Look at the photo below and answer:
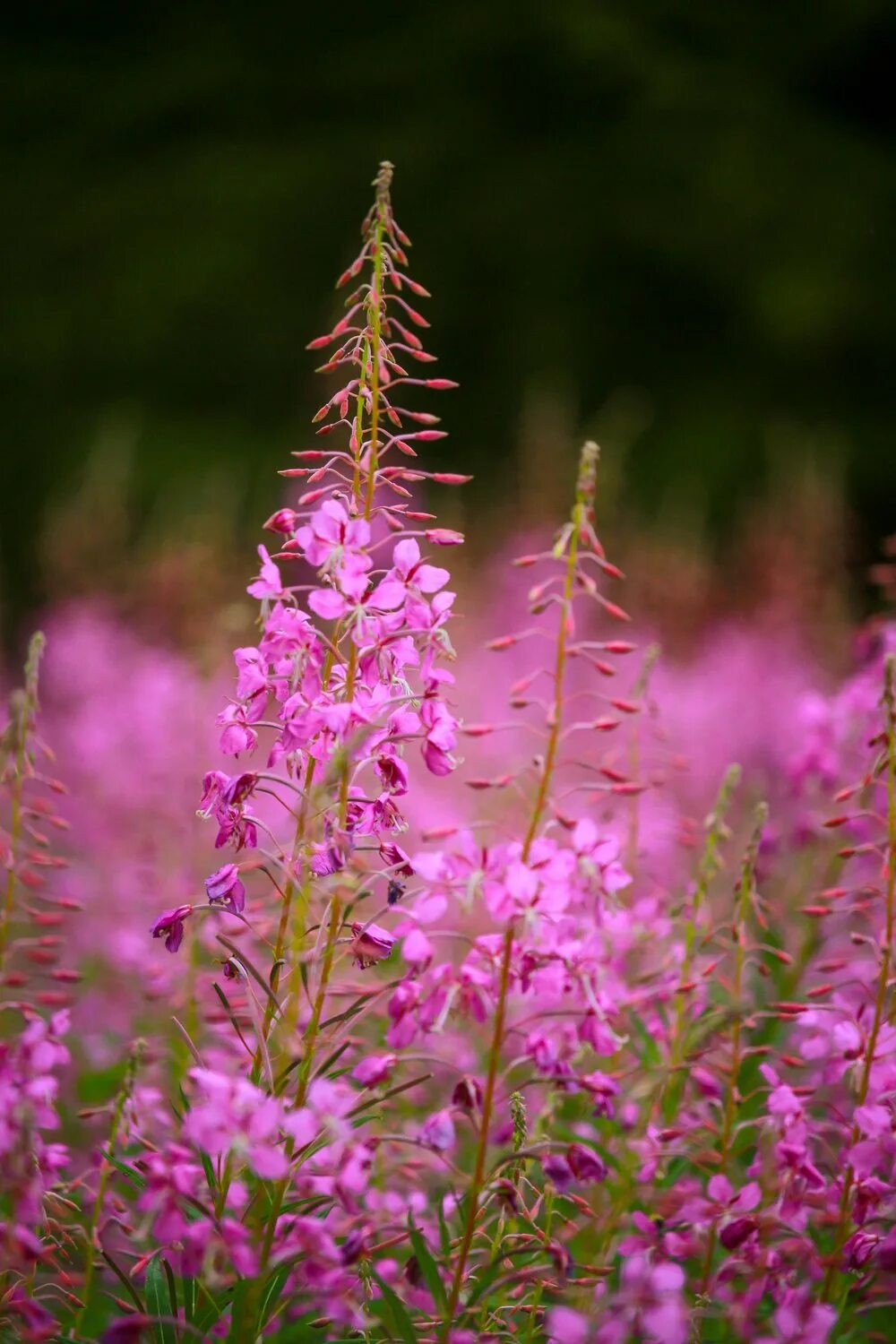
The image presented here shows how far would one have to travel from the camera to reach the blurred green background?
7.54 metres

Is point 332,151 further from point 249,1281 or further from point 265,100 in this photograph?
point 249,1281

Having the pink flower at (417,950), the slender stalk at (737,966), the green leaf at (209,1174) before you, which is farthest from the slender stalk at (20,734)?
the slender stalk at (737,966)

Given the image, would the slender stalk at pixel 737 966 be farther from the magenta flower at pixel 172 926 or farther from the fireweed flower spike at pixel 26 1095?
the fireweed flower spike at pixel 26 1095

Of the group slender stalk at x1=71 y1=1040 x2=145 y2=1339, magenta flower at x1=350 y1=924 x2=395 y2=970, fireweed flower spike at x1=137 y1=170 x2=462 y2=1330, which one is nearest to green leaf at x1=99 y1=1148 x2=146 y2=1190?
slender stalk at x1=71 y1=1040 x2=145 y2=1339

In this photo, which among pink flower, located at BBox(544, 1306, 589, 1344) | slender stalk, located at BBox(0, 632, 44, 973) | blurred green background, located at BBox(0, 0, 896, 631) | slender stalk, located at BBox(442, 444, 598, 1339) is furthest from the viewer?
blurred green background, located at BBox(0, 0, 896, 631)

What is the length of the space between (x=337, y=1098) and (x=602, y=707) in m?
3.48

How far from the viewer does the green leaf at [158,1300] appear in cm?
151

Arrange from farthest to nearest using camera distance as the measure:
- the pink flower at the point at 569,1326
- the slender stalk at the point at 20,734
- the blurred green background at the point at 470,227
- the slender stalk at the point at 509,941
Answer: the blurred green background at the point at 470,227 → the slender stalk at the point at 20,734 → the slender stalk at the point at 509,941 → the pink flower at the point at 569,1326

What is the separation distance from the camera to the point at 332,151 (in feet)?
26.0

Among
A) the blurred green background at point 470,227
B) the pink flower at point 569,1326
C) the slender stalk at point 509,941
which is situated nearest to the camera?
the pink flower at point 569,1326

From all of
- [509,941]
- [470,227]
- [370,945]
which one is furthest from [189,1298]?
[470,227]

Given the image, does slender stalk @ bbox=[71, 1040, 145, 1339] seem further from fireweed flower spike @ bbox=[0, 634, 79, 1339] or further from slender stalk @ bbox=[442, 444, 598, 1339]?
slender stalk @ bbox=[442, 444, 598, 1339]

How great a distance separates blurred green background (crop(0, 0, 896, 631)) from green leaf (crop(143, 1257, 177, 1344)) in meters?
5.98

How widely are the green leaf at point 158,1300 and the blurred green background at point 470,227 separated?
598 cm
